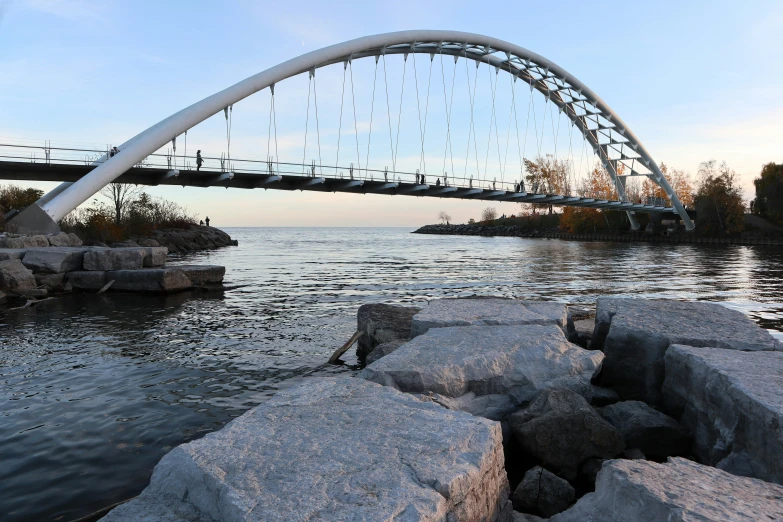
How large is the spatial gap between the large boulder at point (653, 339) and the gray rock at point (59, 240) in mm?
19493

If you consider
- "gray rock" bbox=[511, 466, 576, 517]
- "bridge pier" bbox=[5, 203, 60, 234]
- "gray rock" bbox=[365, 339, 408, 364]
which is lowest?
"gray rock" bbox=[511, 466, 576, 517]

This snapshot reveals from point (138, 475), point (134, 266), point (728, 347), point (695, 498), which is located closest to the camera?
point (695, 498)

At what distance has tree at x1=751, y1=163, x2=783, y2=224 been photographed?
2245 inches

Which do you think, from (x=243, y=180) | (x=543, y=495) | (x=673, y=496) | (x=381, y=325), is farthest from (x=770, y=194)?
(x=673, y=496)

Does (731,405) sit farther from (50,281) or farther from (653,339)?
(50,281)

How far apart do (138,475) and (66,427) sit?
1.50 meters

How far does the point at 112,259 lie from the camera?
51.0 feet

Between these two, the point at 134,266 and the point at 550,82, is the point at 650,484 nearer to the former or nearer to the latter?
the point at 134,266

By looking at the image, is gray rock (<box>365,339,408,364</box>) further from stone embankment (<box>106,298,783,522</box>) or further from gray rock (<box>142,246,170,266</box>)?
gray rock (<box>142,246,170,266</box>)

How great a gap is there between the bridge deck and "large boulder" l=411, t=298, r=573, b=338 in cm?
2459

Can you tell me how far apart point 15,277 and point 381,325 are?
11103mm

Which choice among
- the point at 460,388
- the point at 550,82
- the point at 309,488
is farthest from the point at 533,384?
the point at 550,82

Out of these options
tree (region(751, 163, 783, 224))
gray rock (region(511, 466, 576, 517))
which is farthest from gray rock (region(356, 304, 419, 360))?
tree (region(751, 163, 783, 224))

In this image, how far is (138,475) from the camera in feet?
13.4
